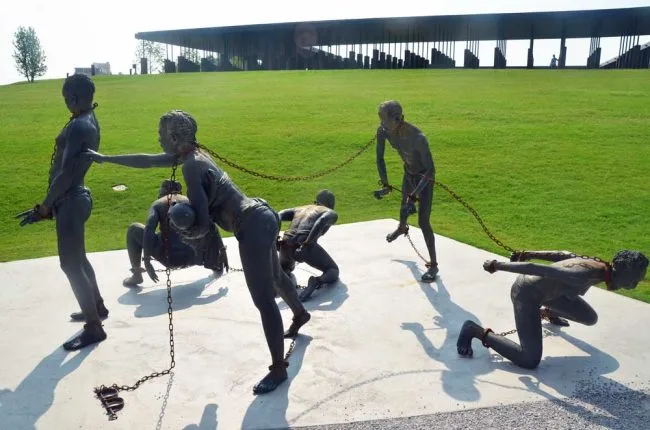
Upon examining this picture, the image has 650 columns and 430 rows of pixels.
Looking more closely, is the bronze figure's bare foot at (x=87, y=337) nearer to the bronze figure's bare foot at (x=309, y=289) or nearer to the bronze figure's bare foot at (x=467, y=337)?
the bronze figure's bare foot at (x=309, y=289)

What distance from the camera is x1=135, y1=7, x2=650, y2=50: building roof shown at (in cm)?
3581

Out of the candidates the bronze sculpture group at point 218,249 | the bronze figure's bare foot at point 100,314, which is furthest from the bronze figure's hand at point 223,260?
the bronze figure's bare foot at point 100,314

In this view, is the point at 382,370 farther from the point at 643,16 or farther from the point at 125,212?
the point at 643,16

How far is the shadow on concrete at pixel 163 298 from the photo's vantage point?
655 cm

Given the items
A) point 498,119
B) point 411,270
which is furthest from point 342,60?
point 411,270

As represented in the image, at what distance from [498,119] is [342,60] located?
28713mm

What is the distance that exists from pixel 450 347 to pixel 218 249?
2.36 metres

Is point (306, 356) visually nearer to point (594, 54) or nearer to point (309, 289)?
point (309, 289)

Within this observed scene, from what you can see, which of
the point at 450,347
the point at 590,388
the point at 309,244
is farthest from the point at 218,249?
the point at 590,388

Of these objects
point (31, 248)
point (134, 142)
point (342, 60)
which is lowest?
point (31, 248)

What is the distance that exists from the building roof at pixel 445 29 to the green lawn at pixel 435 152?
382 inches

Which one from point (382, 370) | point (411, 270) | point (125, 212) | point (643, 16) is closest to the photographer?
point (382, 370)

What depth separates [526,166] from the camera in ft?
47.9

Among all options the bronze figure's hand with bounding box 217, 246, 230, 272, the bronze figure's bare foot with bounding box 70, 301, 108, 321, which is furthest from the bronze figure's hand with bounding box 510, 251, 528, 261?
the bronze figure's bare foot with bounding box 70, 301, 108, 321
